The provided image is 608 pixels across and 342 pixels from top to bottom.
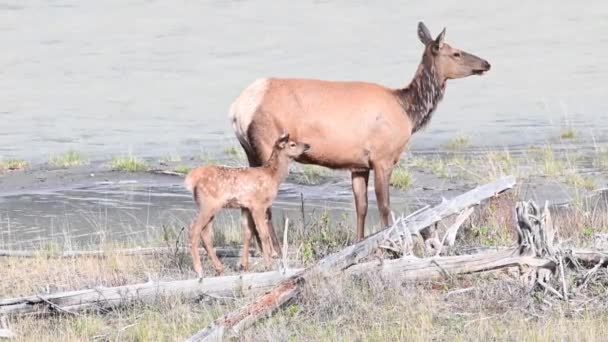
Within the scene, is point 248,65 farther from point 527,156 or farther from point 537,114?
point 527,156

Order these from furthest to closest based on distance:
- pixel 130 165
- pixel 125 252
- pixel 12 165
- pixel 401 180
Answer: pixel 12 165
pixel 130 165
pixel 401 180
pixel 125 252

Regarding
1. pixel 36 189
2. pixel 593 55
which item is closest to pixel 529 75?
pixel 593 55

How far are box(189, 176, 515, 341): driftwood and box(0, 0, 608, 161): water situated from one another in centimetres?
964

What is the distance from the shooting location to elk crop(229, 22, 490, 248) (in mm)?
11883

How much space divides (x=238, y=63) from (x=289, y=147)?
58.0 ft

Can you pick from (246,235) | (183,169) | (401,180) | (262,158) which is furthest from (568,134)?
(246,235)

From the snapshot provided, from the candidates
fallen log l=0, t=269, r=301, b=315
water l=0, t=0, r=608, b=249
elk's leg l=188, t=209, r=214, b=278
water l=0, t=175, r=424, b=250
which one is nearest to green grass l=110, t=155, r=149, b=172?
water l=0, t=175, r=424, b=250

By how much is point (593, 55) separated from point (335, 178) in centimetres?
1400

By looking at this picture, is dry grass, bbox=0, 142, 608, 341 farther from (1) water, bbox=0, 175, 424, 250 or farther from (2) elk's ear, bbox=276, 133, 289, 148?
(1) water, bbox=0, 175, 424, 250

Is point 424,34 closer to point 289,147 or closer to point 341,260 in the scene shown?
point 289,147

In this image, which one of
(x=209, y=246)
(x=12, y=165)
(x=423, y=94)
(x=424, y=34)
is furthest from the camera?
(x=12, y=165)

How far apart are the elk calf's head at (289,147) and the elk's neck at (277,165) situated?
0.04m

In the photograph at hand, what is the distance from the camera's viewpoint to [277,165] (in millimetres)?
11242

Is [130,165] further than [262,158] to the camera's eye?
Yes
